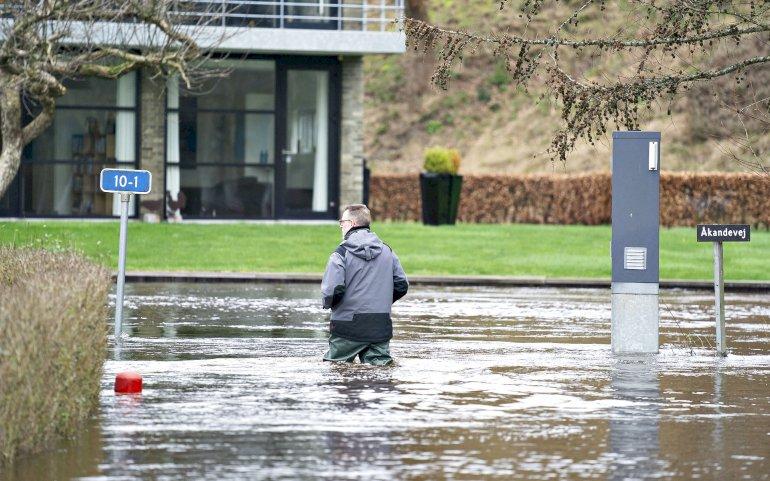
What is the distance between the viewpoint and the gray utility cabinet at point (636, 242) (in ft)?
51.4

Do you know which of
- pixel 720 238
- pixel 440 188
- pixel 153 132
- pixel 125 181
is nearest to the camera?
pixel 720 238

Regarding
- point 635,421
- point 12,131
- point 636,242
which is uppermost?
point 12,131

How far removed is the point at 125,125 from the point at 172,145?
1.15 metres

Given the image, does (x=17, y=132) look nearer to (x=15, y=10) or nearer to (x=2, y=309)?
(x=15, y=10)

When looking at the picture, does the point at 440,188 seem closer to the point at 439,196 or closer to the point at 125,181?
the point at 439,196

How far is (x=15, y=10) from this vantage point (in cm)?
2967

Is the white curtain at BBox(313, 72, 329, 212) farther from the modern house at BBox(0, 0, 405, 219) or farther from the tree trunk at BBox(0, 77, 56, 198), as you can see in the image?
the tree trunk at BBox(0, 77, 56, 198)

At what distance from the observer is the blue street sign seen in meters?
16.5

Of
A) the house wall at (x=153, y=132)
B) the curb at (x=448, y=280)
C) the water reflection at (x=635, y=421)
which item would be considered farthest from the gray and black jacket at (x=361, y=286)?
the house wall at (x=153, y=132)

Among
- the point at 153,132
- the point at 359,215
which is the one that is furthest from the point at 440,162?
the point at 359,215

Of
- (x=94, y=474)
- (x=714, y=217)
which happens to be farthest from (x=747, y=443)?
(x=714, y=217)

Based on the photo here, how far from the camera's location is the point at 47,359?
904cm

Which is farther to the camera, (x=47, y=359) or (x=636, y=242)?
(x=636, y=242)

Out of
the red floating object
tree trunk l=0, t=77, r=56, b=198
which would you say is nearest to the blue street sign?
the red floating object
